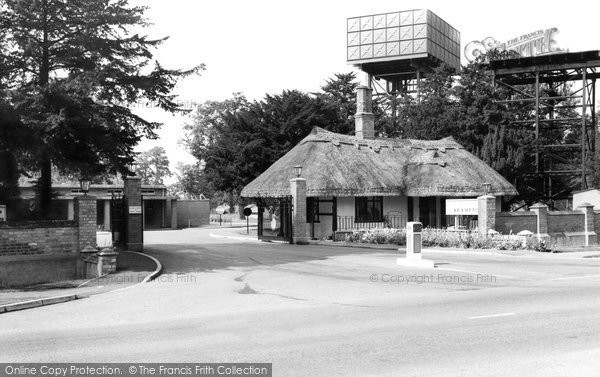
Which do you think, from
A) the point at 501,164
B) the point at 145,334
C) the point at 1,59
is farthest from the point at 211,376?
the point at 501,164

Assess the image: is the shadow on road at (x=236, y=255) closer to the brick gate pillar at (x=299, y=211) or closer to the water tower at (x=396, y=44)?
the brick gate pillar at (x=299, y=211)

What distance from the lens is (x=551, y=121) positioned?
51375 mm

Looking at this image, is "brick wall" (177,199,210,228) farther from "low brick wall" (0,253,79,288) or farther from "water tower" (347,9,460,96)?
"low brick wall" (0,253,79,288)

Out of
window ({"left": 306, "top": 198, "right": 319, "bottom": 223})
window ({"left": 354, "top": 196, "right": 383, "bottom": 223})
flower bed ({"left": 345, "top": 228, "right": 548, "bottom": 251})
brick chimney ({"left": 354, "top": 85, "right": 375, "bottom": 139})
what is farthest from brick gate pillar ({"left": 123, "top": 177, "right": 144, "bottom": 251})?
brick chimney ({"left": 354, "top": 85, "right": 375, "bottom": 139})

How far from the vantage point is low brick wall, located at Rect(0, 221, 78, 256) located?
1644 centimetres

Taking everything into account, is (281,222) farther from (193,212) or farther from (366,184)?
(193,212)

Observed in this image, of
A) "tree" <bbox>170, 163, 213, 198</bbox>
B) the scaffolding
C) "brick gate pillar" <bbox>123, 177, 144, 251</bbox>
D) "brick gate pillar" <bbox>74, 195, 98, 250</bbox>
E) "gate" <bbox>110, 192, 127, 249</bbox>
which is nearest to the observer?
"brick gate pillar" <bbox>74, 195, 98, 250</bbox>

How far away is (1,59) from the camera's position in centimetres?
1808

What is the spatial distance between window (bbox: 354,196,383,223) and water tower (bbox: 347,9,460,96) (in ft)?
109

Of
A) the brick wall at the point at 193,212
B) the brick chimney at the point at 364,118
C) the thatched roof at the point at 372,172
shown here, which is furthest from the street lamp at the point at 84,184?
the brick wall at the point at 193,212

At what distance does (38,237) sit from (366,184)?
18449 mm

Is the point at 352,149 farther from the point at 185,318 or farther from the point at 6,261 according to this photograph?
the point at 185,318

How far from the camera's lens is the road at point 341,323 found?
721 centimetres

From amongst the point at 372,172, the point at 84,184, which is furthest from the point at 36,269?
the point at 372,172
